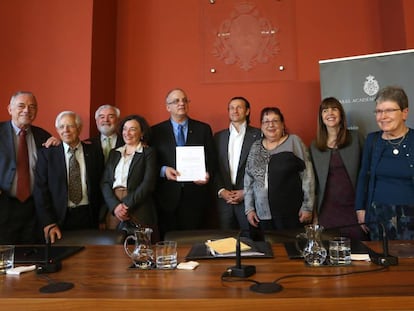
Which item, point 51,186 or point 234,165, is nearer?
point 51,186

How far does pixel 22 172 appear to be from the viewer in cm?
272

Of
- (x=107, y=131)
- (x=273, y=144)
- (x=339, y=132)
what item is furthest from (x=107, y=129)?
(x=339, y=132)

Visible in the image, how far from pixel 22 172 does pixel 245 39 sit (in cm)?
258

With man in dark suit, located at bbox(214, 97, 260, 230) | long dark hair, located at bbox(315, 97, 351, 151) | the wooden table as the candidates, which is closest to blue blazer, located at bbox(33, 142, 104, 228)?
man in dark suit, located at bbox(214, 97, 260, 230)

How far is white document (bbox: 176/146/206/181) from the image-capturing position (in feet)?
9.50

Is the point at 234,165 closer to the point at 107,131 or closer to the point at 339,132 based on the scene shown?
the point at 339,132

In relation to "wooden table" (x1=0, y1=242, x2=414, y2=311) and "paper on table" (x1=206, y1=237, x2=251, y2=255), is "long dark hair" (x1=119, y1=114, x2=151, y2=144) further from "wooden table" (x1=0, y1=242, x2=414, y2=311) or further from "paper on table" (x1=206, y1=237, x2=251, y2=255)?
"wooden table" (x1=0, y1=242, x2=414, y2=311)

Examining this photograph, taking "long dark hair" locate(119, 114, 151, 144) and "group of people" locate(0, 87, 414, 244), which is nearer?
"group of people" locate(0, 87, 414, 244)

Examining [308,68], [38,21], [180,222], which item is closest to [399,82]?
[308,68]

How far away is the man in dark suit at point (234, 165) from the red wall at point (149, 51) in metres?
0.65

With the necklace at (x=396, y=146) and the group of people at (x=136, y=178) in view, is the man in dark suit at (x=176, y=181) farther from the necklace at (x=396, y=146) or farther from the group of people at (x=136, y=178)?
the necklace at (x=396, y=146)

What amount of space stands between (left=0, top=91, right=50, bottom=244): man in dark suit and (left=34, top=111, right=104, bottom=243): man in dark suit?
0.55 ft

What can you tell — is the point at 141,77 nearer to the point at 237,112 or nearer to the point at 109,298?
the point at 237,112

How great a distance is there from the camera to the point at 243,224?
3.09 m
